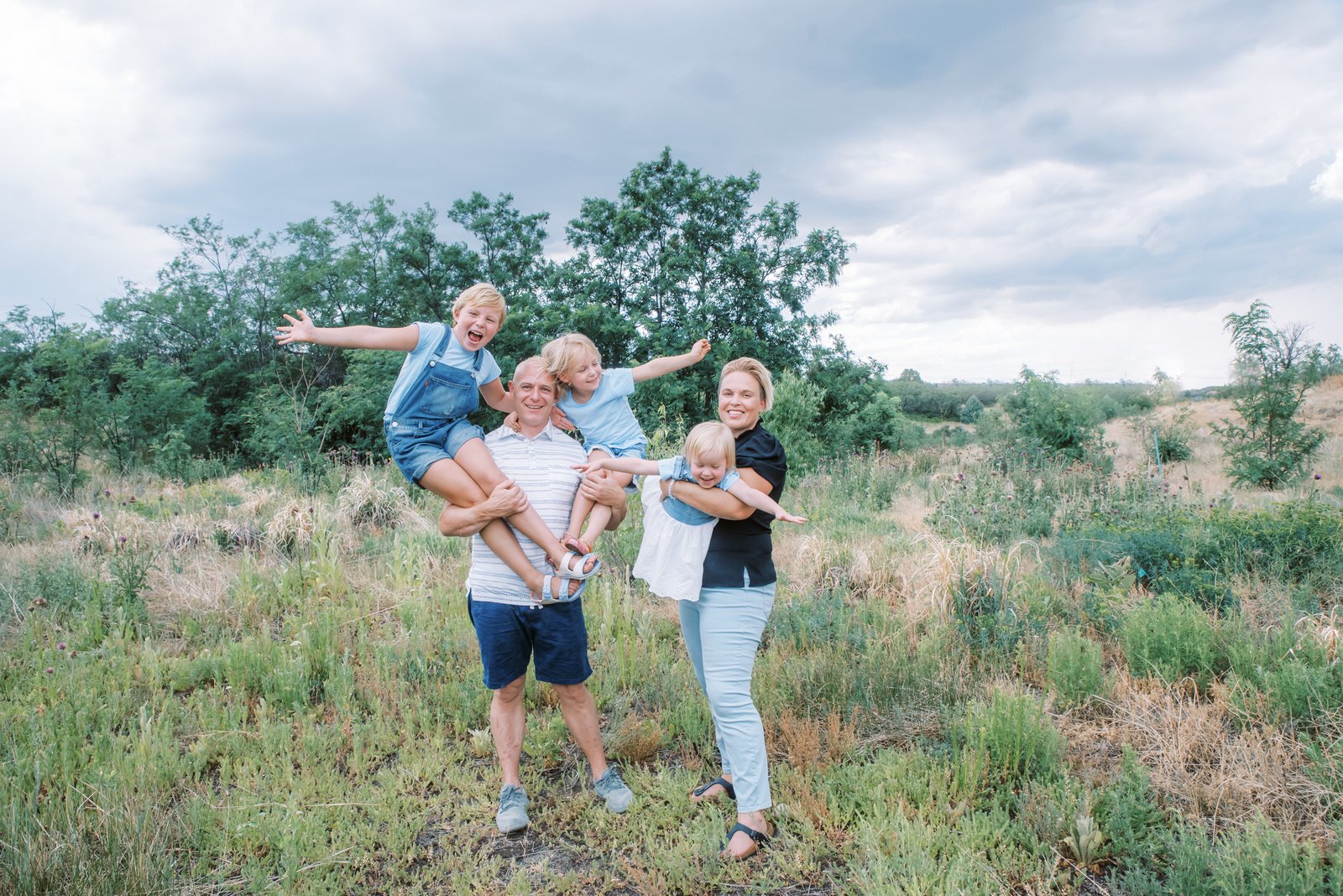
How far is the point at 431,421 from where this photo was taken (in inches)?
134

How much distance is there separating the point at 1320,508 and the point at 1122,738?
462 centimetres

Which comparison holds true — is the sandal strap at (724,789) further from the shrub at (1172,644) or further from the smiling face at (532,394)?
the shrub at (1172,644)

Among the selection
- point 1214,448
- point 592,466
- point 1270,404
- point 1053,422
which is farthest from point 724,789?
point 1214,448

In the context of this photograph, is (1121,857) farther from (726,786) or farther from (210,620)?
(210,620)

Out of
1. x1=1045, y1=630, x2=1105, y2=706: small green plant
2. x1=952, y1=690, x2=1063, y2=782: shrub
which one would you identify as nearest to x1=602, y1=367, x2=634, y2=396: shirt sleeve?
x1=952, y1=690, x2=1063, y2=782: shrub

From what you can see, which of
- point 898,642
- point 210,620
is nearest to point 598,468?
point 898,642

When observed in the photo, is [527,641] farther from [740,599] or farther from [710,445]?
[710,445]

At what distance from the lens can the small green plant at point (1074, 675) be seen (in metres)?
3.87

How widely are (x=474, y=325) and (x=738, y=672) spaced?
1.99 metres

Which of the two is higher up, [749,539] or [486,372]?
[486,372]

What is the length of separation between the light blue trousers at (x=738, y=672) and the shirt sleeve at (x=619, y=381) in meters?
1.39

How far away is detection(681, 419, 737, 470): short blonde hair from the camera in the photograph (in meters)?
2.82

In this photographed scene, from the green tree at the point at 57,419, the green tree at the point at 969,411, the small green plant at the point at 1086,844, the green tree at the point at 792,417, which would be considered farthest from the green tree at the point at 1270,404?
the green tree at the point at 969,411

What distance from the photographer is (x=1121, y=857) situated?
2742 millimetres
